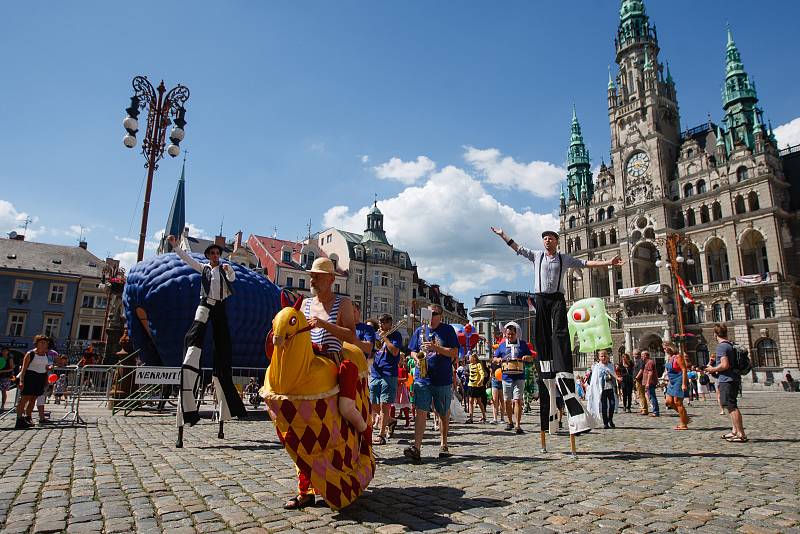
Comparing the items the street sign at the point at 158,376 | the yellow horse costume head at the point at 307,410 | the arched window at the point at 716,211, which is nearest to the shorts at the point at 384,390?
the street sign at the point at 158,376

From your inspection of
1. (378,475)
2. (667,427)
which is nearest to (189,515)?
(378,475)

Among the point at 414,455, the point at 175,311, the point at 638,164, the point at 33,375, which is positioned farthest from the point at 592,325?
the point at 638,164

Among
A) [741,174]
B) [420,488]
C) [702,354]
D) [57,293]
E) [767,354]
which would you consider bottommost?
[420,488]

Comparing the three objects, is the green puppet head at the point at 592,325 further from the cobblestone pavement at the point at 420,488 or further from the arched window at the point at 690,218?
the arched window at the point at 690,218

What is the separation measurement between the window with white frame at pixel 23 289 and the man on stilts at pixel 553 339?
51.2 meters

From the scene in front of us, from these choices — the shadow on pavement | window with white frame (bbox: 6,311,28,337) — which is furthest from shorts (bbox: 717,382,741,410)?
window with white frame (bbox: 6,311,28,337)

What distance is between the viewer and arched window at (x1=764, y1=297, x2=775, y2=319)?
132ft

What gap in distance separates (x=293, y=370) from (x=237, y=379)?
9755mm

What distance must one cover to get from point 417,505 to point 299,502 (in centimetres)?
96

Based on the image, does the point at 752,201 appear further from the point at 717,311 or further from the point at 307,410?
the point at 307,410

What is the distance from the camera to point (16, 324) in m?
42.5

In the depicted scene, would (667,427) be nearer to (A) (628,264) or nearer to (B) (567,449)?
(B) (567,449)

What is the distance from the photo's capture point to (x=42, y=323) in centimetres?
4331

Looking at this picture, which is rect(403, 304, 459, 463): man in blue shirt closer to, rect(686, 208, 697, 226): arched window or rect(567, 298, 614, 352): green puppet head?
rect(567, 298, 614, 352): green puppet head
